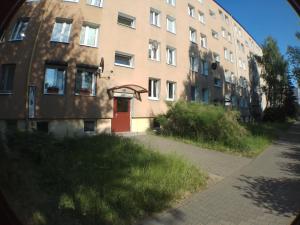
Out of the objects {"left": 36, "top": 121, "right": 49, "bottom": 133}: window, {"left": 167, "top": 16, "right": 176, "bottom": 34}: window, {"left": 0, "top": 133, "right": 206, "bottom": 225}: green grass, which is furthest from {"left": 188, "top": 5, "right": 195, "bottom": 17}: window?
{"left": 36, "top": 121, "right": 49, "bottom": 133}: window

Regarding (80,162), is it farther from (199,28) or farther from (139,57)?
(199,28)

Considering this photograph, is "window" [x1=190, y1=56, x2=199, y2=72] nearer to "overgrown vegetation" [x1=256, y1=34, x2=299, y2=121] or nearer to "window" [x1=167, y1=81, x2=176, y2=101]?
"window" [x1=167, y1=81, x2=176, y2=101]

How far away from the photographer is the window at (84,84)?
3.42m

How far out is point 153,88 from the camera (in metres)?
17.0

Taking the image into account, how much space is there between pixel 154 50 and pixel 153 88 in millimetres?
2886

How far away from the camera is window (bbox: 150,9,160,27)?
57.6 feet

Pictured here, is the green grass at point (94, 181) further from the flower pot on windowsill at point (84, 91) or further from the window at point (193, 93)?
the window at point (193, 93)

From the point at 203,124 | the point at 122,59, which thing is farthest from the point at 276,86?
the point at 122,59

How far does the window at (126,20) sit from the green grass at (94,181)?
6.90 meters

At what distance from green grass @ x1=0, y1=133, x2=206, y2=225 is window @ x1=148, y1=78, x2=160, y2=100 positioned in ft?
33.7

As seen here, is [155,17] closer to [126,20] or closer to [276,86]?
[126,20]

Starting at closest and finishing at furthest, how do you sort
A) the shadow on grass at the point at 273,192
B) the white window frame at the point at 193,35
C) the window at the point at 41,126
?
the window at the point at 41,126 → the shadow on grass at the point at 273,192 → the white window frame at the point at 193,35

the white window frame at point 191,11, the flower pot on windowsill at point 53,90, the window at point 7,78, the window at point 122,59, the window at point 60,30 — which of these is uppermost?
the white window frame at point 191,11

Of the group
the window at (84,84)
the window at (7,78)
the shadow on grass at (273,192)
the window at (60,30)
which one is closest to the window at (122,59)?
the window at (84,84)
